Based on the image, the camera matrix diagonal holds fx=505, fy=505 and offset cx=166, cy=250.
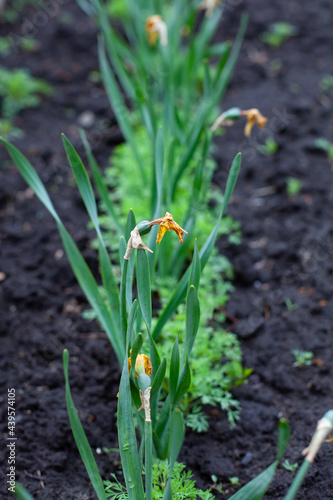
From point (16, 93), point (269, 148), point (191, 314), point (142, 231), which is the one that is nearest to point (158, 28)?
point (269, 148)

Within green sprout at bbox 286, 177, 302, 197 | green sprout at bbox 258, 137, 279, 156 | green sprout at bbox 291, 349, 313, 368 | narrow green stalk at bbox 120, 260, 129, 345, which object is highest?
narrow green stalk at bbox 120, 260, 129, 345

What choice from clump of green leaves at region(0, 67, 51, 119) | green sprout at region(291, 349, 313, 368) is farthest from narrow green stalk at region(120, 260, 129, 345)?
clump of green leaves at region(0, 67, 51, 119)

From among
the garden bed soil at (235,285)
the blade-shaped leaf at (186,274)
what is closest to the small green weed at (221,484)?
the garden bed soil at (235,285)

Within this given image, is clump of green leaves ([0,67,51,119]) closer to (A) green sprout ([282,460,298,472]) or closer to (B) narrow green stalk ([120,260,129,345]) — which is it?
(B) narrow green stalk ([120,260,129,345])

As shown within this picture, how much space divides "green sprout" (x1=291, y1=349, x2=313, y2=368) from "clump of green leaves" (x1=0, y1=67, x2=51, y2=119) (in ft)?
7.43

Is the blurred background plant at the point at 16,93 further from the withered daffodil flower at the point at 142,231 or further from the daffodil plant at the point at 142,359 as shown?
the withered daffodil flower at the point at 142,231

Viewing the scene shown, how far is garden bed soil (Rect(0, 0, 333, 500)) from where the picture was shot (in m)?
1.55

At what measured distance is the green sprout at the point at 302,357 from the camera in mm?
1837

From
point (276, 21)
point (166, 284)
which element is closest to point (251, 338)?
point (166, 284)

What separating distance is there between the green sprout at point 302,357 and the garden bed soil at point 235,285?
0.02 metres

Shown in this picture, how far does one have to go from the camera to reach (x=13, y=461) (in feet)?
4.85

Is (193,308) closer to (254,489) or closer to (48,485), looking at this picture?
(254,489)

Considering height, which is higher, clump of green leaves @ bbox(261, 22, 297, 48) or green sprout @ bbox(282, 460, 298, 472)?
clump of green leaves @ bbox(261, 22, 297, 48)

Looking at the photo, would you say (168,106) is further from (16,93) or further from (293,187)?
(16,93)
